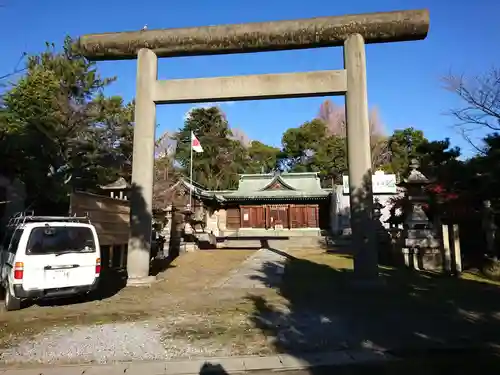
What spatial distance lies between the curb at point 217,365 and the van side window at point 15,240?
11.5 ft

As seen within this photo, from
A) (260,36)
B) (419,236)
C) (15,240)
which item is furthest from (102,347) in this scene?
(419,236)

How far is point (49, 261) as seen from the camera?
7086 mm

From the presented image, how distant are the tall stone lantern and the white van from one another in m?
10.3

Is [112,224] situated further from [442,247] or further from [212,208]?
[212,208]

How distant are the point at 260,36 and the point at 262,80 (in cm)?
114

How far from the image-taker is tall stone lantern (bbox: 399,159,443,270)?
42.1 ft

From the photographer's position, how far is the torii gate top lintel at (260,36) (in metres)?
9.46

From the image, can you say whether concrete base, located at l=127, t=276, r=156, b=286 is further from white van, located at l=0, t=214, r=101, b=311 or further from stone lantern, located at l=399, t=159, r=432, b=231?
stone lantern, located at l=399, t=159, r=432, b=231

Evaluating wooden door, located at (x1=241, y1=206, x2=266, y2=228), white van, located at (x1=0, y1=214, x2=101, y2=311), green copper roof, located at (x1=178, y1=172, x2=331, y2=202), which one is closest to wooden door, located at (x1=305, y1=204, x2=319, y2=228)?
green copper roof, located at (x1=178, y1=172, x2=331, y2=202)

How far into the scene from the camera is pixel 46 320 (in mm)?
6461

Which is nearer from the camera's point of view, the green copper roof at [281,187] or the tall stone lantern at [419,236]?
the tall stone lantern at [419,236]

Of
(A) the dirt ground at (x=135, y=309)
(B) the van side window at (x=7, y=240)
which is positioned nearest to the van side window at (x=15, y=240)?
(B) the van side window at (x=7, y=240)

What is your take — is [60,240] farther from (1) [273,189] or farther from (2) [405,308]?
(1) [273,189]

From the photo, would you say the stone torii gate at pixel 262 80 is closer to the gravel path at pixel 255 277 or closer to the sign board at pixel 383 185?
the gravel path at pixel 255 277
